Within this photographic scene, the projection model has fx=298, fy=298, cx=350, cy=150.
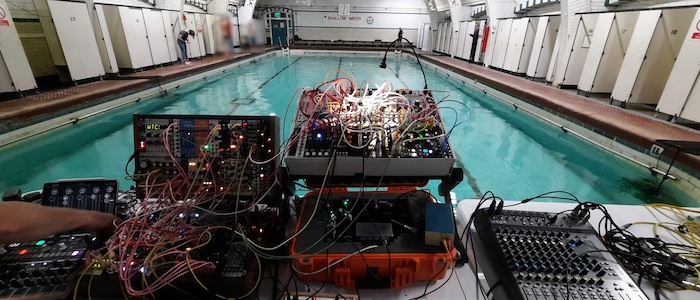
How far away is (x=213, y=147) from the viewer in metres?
1.20

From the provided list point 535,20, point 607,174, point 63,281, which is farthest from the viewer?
point 535,20

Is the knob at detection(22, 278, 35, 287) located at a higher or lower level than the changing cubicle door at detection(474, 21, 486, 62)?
lower

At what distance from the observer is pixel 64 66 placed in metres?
5.86

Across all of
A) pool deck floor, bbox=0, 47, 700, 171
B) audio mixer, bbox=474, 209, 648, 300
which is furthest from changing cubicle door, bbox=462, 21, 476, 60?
audio mixer, bbox=474, 209, 648, 300


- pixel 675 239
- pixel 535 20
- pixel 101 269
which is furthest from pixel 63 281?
pixel 535 20

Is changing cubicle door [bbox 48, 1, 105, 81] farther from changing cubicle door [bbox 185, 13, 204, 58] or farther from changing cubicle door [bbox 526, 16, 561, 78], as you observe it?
changing cubicle door [bbox 526, 16, 561, 78]

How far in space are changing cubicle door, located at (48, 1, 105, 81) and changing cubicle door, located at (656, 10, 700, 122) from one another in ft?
31.9

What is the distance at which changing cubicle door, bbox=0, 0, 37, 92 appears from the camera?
14.1 ft

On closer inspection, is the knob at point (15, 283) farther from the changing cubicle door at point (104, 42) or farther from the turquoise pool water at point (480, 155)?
the changing cubicle door at point (104, 42)

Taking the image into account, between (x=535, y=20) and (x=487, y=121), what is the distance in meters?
4.43

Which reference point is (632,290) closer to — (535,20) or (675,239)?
(675,239)

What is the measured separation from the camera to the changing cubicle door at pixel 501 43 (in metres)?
8.79

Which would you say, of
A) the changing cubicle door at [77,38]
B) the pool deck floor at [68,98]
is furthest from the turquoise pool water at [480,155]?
the changing cubicle door at [77,38]

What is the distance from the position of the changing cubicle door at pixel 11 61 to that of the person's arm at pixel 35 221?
18.2 feet
